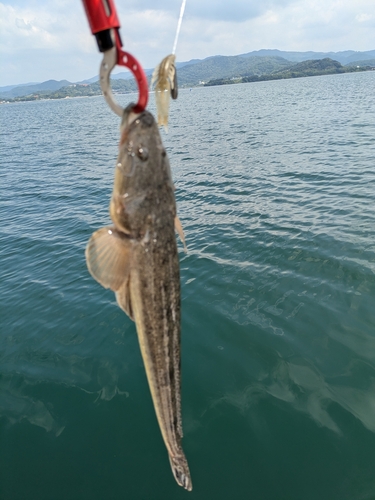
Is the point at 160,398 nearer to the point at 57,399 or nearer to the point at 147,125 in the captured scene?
the point at 147,125

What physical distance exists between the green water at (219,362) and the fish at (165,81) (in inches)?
214

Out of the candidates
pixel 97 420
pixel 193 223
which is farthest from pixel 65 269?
pixel 97 420

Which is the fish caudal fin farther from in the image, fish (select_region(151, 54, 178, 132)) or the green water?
fish (select_region(151, 54, 178, 132))

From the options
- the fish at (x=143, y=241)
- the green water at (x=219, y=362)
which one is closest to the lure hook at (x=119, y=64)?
the fish at (x=143, y=241)

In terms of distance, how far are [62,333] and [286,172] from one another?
50.6 feet

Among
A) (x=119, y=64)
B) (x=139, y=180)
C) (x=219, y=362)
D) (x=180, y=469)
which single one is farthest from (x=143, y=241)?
(x=219, y=362)

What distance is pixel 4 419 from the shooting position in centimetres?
651

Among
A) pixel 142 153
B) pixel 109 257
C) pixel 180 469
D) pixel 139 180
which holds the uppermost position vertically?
pixel 142 153

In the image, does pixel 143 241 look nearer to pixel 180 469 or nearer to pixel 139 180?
pixel 139 180

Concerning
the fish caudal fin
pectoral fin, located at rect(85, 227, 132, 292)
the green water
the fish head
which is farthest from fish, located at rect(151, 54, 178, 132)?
the green water

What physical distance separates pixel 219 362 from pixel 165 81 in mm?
5784

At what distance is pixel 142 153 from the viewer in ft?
9.72

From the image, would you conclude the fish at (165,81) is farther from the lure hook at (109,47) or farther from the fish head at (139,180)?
the lure hook at (109,47)

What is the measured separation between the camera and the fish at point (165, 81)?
3.19 metres
